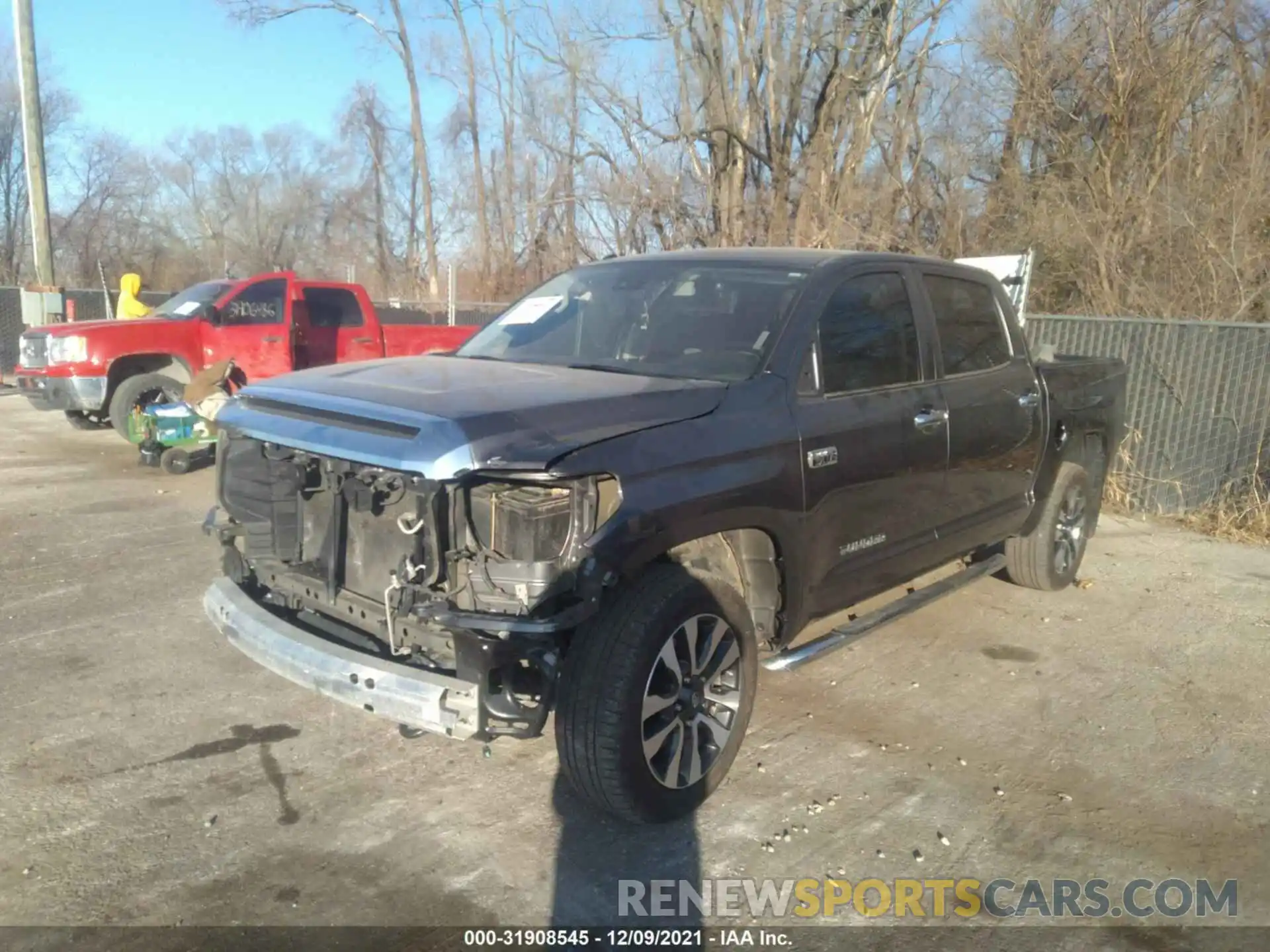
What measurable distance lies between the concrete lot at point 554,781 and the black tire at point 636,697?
0.62ft

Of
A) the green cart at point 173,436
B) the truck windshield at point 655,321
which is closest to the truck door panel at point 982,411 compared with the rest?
the truck windshield at point 655,321

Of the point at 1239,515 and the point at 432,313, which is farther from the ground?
the point at 432,313

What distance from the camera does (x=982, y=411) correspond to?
5.11 metres

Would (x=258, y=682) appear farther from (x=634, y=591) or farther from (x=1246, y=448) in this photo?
(x=1246, y=448)

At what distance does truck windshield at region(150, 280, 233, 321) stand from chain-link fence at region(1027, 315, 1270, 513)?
28.8 ft

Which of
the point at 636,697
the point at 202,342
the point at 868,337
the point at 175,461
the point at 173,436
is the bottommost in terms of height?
the point at 175,461

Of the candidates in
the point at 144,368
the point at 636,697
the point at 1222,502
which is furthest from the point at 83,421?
the point at 1222,502

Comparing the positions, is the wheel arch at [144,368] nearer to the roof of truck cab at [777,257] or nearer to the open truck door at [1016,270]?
the roof of truck cab at [777,257]

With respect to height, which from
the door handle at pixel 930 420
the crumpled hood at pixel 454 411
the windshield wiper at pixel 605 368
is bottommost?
the door handle at pixel 930 420

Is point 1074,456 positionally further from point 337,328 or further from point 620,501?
point 337,328

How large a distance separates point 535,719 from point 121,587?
151 inches

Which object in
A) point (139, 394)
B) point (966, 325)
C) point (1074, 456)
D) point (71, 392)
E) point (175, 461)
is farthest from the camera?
point (139, 394)

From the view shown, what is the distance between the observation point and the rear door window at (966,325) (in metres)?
5.03

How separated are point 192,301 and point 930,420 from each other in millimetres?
9484
